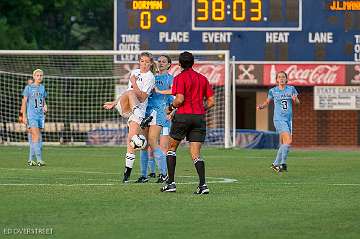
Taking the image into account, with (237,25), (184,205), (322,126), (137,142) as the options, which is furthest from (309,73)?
(184,205)

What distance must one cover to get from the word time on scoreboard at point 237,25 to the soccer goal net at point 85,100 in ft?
2.54

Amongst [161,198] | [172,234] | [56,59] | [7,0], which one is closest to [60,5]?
[7,0]

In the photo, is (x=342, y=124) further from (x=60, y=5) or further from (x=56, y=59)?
(x=60, y=5)

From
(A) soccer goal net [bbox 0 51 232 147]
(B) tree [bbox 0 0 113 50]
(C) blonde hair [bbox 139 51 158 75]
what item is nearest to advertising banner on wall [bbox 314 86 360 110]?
(A) soccer goal net [bbox 0 51 232 147]

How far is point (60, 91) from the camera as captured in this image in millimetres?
41156

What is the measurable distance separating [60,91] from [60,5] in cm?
1414

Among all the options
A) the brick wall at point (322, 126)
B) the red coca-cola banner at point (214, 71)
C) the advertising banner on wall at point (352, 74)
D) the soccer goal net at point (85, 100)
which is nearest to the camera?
the soccer goal net at point (85, 100)

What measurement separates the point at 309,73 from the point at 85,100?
7743mm

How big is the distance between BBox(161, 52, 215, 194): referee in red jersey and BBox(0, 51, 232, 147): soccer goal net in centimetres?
2019

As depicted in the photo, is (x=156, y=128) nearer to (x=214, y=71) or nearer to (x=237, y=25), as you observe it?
(x=237, y=25)

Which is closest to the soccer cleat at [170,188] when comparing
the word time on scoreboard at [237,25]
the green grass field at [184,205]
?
the green grass field at [184,205]

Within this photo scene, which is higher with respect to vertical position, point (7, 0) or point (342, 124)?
point (7, 0)

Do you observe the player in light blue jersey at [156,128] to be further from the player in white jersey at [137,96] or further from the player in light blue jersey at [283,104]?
the player in light blue jersey at [283,104]

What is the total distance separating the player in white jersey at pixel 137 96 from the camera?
16672mm
